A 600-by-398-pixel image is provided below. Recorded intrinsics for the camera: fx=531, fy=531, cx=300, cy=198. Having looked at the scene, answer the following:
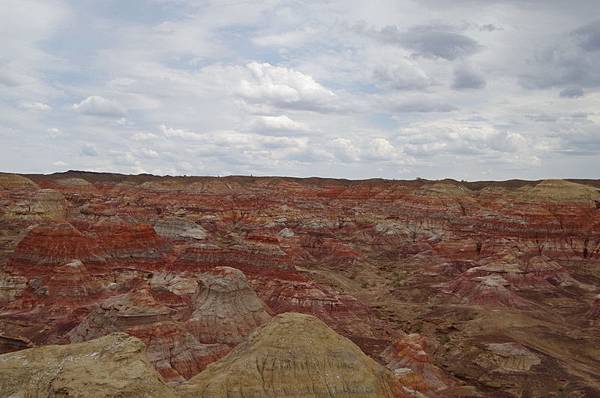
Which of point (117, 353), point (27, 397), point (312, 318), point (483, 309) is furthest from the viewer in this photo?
point (483, 309)

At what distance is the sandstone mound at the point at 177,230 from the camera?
294 feet

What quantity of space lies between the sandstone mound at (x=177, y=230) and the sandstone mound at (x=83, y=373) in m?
72.0

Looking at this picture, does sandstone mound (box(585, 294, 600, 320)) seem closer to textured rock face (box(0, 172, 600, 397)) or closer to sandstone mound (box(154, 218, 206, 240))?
textured rock face (box(0, 172, 600, 397))

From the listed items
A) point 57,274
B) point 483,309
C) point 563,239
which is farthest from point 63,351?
point 563,239

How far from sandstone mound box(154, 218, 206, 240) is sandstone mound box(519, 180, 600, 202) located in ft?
231

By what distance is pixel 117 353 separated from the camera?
1719cm

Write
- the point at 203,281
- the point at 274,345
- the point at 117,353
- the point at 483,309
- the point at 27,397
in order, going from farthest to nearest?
the point at 483,309 → the point at 203,281 → the point at 274,345 → the point at 117,353 → the point at 27,397

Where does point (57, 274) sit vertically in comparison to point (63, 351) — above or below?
below

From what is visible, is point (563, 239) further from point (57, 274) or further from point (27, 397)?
point (27, 397)

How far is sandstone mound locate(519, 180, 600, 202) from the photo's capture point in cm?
10850

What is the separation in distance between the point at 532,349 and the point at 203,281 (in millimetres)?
29399

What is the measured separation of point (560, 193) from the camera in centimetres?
11100

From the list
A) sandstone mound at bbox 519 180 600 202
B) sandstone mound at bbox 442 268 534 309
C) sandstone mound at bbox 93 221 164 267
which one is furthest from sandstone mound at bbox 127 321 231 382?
sandstone mound at bbox 519 180 600 202

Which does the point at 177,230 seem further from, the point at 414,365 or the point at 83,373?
the point at 83,373
